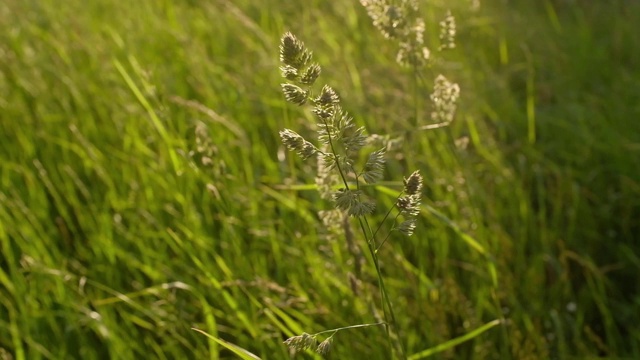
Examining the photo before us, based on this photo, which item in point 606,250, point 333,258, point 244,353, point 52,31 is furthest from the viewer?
point 52,31

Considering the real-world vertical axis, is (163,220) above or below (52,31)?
below

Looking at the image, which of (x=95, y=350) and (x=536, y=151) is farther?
(x=536, y=151)

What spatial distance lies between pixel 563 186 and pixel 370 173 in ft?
5.02

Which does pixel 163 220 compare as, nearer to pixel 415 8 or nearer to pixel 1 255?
pixel 1 255

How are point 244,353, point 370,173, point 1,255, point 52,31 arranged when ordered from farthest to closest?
point 52,31, point 1,255, point 244,353, point 370,173

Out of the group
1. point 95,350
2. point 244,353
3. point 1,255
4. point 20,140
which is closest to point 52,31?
point 20,140

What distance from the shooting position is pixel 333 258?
6.11 feet

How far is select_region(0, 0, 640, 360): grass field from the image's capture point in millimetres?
1789

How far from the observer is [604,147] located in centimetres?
256

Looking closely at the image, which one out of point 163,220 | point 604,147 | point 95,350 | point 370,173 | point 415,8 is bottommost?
point 95,350

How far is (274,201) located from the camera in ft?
7.41

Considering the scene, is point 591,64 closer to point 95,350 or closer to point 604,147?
point 604,147

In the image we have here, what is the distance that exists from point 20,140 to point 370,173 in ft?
5.76

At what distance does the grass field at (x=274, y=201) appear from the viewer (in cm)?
179
